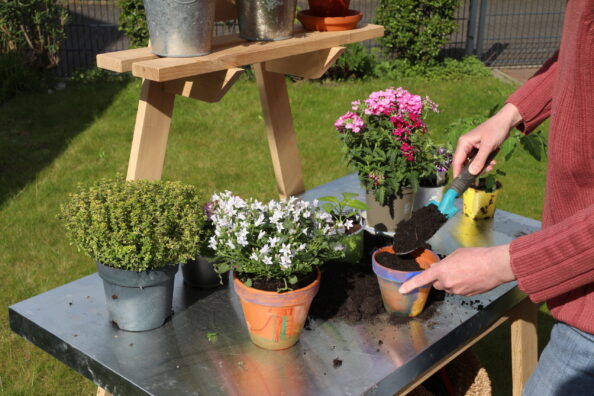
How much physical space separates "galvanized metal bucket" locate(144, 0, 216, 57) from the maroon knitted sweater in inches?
39.4

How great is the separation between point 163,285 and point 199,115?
425 cm

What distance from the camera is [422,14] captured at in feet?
23.4

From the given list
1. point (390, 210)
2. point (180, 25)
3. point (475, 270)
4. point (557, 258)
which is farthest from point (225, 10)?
point (557, 258)

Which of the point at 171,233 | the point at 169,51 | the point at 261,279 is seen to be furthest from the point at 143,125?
the point at 261,279

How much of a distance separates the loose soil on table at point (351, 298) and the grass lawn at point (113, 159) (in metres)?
1.33

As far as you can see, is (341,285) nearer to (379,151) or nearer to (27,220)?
(379,151)

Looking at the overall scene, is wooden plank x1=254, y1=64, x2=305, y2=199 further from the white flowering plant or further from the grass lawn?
the grass lawn

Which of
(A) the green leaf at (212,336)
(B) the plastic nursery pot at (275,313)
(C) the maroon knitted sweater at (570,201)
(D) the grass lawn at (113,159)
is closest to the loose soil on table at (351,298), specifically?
(B) the plastic nursery pot at (275,313)

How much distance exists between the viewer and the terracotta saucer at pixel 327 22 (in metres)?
2.55

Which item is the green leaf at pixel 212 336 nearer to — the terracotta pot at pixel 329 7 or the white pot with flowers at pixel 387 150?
the white pot with flowers at pixel 387 150

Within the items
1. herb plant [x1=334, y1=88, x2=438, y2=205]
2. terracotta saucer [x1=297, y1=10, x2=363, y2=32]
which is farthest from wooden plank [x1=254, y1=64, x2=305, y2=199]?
herb plant [x1=334, y1=88, x2=438, y2=205]

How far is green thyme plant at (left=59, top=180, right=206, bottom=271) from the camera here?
180 cm

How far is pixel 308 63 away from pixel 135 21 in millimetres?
4830

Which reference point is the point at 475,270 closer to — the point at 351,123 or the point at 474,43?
the point at 351,123
